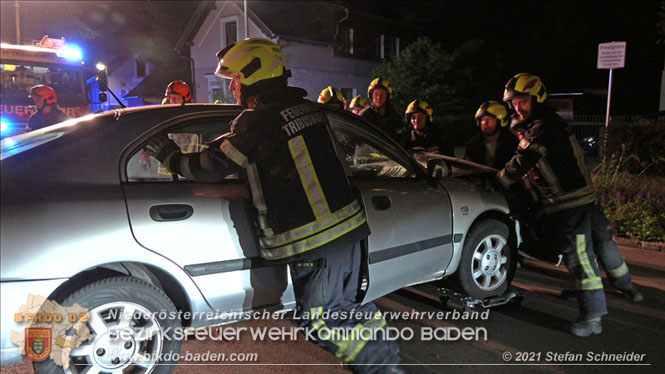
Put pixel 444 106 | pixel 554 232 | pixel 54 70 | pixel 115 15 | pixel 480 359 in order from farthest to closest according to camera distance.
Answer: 1. pixel 115 15
2. pixel 444 106
3. pixel 54 70
4. pixel 554 232
5. pixel 480 359

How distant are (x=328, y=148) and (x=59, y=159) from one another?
134 centimetres

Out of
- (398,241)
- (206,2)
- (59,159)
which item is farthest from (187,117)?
(206,2)

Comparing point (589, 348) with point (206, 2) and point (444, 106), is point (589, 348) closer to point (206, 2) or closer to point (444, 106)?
point (444, 106)

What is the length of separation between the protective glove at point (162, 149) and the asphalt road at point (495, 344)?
1.37 m

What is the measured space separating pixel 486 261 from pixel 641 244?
306 centimetres

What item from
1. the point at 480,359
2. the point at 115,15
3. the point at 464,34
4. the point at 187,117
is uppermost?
the point at 115,15

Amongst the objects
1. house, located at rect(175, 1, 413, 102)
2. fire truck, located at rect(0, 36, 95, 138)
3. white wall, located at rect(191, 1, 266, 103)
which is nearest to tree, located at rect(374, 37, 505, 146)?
house, located at rect(175, 1, 413, 102)

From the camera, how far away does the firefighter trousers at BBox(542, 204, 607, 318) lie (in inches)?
146

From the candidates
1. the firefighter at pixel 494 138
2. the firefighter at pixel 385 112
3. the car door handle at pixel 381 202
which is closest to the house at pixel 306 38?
the firefighter at pixel 385 112

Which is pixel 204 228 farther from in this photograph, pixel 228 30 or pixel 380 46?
Answer: pixel 380 46

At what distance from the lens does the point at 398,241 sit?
3471 millimetres

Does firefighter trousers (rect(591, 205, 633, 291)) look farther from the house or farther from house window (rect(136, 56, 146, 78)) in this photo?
house window (rect(136, 56, 146, 78))

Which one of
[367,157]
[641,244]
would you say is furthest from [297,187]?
[641,244]

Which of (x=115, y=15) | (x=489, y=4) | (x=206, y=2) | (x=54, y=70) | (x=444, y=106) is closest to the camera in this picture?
(x=54, y=70)
